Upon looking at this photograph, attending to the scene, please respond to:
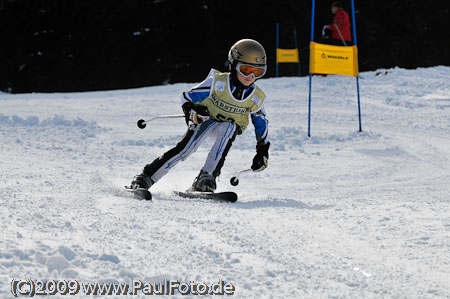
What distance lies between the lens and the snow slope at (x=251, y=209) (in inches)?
101

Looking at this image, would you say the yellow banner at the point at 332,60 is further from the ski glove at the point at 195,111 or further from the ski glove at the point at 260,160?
the ski glove at the point at 195,111

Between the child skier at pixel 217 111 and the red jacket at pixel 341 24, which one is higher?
the red jacket at pixel 341 24

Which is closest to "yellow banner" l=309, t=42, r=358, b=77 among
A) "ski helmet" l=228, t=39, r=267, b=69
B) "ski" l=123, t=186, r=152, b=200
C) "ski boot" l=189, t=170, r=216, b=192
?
"ski helmet" l=228, t=39, r=267, b=69

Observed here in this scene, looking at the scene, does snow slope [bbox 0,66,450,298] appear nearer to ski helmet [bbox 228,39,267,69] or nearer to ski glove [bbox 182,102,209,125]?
ski glove [bbox 182,102,209,125]

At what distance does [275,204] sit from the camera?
14.4 ft

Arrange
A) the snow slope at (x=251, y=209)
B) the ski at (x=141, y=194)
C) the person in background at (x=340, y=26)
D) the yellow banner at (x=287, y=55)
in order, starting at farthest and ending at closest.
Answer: the yellow banner at (x=287, y=55) → the person in background at (x=340, y=26) → the ski at (x=141, y=194) → the snow slope at (x=251, y=209)

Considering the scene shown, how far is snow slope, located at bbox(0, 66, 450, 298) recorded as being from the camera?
2553 millimetres

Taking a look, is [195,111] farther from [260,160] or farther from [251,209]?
[251,209]

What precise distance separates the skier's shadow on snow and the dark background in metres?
16.2

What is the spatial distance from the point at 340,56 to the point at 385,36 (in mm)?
17045

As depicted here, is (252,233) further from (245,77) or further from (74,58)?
(74,58)

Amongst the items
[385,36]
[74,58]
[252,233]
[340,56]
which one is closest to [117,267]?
[252,233]

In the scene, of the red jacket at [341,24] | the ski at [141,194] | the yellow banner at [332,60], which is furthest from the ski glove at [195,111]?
the red jacket at [341,24]

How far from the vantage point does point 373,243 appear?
3.24 metres
